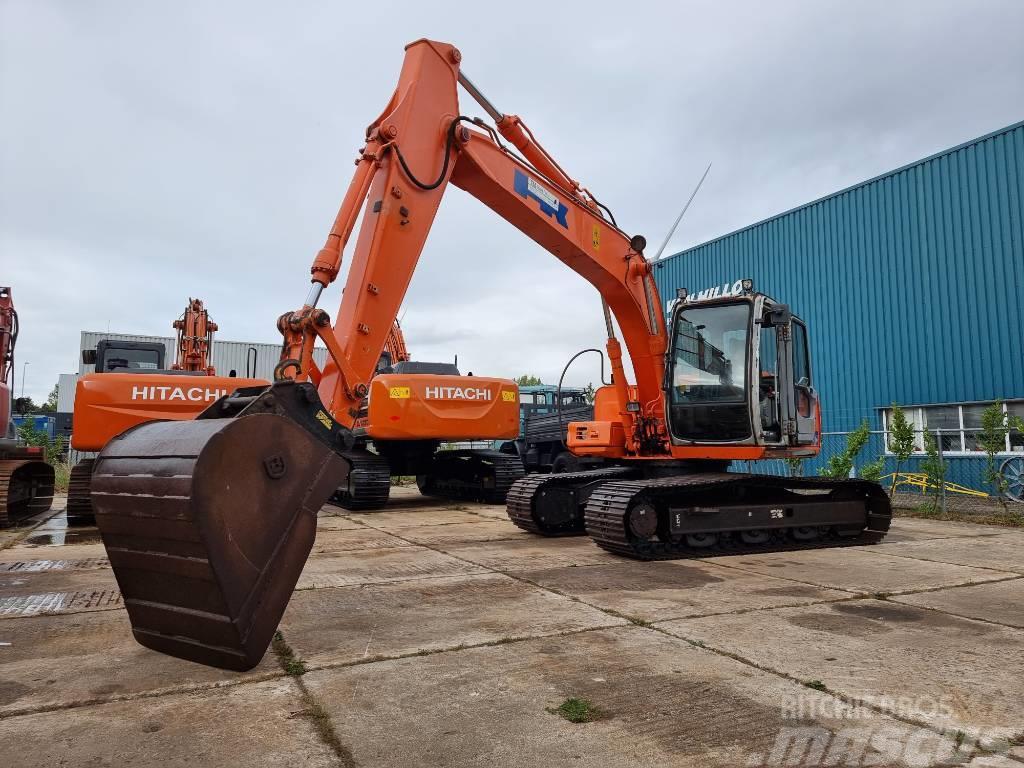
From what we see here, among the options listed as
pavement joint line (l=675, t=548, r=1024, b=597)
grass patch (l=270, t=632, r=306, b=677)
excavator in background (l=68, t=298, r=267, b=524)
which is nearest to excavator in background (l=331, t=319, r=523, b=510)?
excavator in background (l=68, t=298, r=267, b=524)

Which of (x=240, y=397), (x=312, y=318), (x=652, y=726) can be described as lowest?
(x=652, y=726)

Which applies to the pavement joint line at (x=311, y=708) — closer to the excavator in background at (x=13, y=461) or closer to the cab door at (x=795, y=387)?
the cab door at (x=795, y=387)

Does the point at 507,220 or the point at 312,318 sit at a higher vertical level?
the point at 507,220

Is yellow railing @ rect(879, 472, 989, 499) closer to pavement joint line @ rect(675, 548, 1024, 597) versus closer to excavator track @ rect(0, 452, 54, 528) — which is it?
pavement joint line @ rect(675, 548, 1024, 597)

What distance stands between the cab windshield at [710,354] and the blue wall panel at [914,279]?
7851mm

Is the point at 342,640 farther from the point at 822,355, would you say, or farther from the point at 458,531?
the point at 822,355

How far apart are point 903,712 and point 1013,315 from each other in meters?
11.9

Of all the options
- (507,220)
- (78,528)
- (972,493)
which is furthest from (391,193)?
(972,493)

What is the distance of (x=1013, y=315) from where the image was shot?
12.1 m

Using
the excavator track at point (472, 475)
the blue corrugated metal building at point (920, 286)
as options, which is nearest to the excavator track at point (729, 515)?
the excavator track at point (472, 475)

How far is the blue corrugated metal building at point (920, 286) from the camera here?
40.1 ft

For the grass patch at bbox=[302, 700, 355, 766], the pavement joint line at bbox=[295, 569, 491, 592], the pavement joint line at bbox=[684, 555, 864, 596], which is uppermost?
the pavement joint line at bbox=[295, 569, 491, 592]

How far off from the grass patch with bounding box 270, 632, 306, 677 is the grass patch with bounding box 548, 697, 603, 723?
117 centimetres

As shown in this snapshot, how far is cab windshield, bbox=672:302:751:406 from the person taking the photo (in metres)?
6.89
